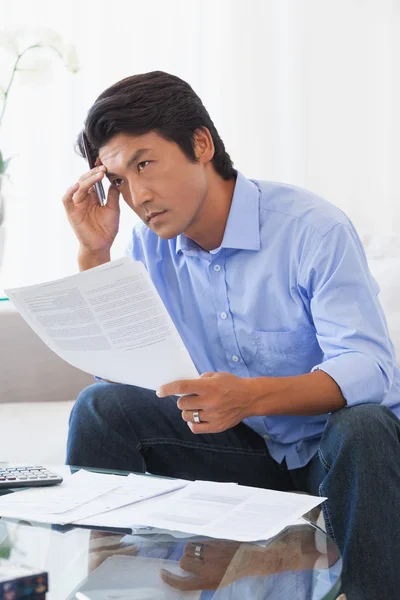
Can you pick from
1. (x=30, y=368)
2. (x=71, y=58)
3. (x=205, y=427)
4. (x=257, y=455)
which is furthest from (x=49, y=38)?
(x=205, y=427)

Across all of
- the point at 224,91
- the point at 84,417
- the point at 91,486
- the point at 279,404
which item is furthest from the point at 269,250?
the point at 224,91

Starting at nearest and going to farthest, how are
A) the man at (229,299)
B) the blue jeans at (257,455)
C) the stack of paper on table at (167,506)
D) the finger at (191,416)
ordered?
1. the stack of paper on table at (167,506)
2. the blue jeans at (257,455)
3. the finger at (191,416)
4. the man at (229,299)

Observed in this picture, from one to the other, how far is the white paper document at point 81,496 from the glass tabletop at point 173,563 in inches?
0.8

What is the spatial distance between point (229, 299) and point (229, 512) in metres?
0.56

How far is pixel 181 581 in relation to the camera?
833 mm

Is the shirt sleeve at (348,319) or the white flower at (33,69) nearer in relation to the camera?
the shirt sleeve at (348,319)

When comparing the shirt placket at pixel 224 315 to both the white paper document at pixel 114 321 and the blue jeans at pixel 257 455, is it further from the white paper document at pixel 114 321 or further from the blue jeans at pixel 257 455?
the white paper document at pixel 114 321

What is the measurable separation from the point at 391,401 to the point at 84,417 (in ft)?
1.70

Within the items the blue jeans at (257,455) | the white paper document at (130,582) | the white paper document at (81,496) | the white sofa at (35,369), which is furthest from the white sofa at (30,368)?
the white paper document at (130,582)

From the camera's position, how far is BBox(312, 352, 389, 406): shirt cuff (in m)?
1.20

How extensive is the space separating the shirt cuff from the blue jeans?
53mm

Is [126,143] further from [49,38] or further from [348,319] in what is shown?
[49,38]

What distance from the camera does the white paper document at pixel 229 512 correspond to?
904mm

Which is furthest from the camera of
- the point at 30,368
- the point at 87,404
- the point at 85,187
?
the point at 30,368
